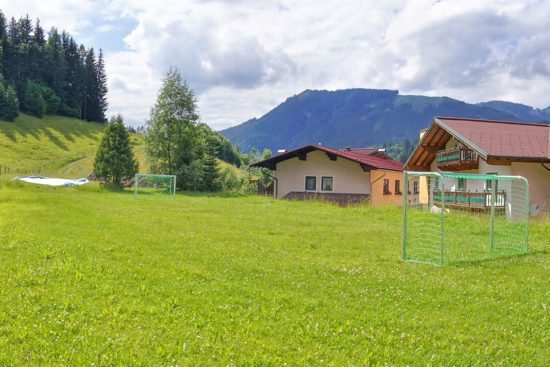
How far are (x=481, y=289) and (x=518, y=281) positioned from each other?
1.23 metres

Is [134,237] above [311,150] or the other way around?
the other way around

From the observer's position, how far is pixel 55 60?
98.4m

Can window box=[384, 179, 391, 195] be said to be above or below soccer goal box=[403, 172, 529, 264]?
above

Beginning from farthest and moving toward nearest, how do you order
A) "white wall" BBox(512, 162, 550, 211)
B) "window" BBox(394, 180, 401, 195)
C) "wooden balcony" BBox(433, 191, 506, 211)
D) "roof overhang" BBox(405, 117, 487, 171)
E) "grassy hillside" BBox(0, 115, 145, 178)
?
"grassy hillside" BBox(0, 115, 145, 178) → "window" BBox(394, 180, 401, 195) → "roof overhang" BBox(405, 117, 487, 171) → "white wall" BBox(512, 162, 550, 211) → "wooden balcony" BBox(433, 191, 506, 211)

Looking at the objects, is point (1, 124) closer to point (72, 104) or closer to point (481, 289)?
point (72, 104)

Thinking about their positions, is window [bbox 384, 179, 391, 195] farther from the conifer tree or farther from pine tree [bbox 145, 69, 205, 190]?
the conifer tree

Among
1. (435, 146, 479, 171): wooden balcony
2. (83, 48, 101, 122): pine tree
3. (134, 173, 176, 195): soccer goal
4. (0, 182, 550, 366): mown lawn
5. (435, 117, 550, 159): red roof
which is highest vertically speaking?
(83, 48, 101, 122): pine tree

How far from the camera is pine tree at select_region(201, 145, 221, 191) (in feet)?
145

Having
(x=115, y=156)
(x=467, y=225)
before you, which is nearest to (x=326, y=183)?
(x=467, y=225)

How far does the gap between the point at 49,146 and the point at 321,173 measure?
2033 inches

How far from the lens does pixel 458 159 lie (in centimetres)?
2942

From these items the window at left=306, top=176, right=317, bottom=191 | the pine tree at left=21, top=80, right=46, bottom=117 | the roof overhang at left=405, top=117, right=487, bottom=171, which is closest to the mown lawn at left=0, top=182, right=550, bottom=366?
the roof overhang at left=405, top=117, right=487, bottom=171

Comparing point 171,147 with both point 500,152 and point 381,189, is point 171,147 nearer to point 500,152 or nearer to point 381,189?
point 381,189

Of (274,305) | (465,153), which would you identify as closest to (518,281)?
(274,305)
